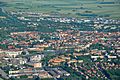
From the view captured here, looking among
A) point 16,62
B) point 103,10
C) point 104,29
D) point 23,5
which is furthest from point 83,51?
point 23,5

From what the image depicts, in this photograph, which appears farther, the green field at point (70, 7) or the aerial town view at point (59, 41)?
the green field at point (70, 7)

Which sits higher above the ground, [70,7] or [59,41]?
[59,41]

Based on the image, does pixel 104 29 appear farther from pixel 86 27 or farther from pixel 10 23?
pixel 10 23

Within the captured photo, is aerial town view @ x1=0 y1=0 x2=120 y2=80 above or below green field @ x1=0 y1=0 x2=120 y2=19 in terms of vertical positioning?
above

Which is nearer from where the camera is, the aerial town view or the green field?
the aerial town view

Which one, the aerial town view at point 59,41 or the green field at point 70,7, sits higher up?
the aerial town view at point 59,41
